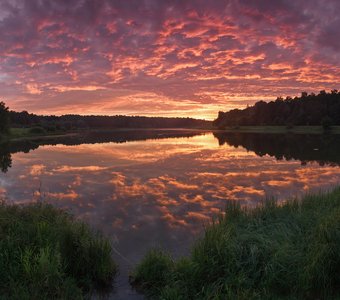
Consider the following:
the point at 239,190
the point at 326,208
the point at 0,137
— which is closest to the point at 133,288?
the point at 326,208

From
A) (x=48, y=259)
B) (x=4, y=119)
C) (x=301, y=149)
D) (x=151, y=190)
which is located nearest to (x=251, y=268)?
(x=48, y=259)

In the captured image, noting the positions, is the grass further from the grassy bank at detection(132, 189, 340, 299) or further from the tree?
the tree

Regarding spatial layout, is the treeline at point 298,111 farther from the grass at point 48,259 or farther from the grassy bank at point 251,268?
the grass at point 48,259

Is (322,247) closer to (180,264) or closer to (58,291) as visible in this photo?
(180,264)

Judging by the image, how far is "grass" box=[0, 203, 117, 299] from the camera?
7695 millimetres

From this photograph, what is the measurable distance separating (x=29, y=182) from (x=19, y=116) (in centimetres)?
15535

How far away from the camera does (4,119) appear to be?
76125 millimetres

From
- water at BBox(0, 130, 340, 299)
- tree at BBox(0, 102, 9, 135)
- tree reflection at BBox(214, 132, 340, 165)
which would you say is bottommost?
water at BBox(0, 130, 340, 299)

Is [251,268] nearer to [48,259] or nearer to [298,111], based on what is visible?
[48,259]

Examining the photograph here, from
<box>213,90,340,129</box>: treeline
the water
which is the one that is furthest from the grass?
<box>213,90,340,129</box>: treeline

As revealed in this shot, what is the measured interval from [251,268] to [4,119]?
262 ft

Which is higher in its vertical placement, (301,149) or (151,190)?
(301,149)

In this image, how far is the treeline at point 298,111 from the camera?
121 meters

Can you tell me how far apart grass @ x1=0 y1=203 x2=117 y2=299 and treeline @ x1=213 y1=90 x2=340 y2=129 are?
331 feet
